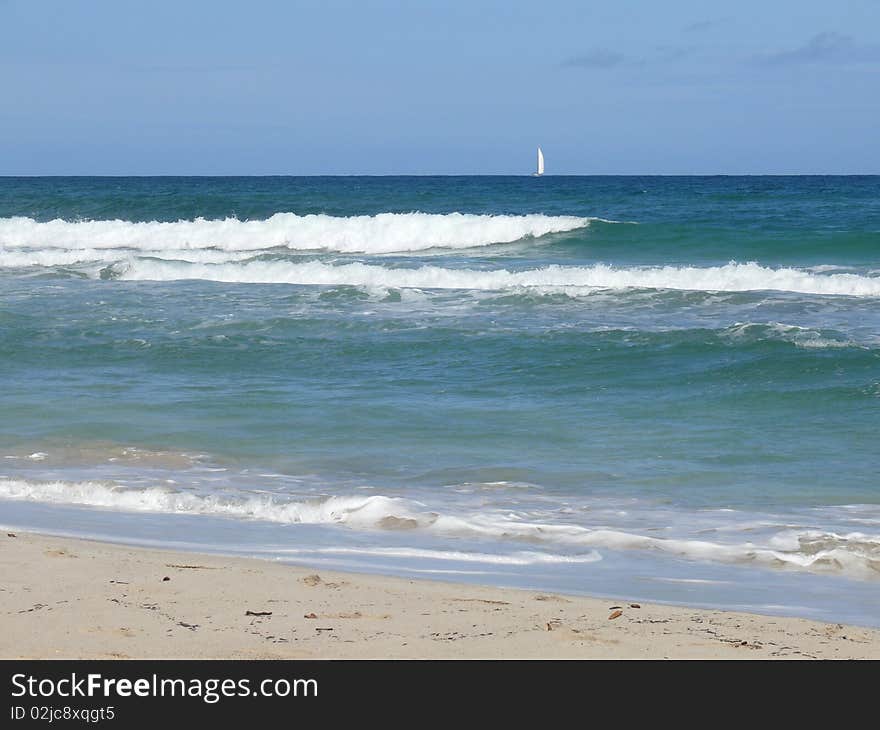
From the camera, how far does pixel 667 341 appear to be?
11875 millimetres

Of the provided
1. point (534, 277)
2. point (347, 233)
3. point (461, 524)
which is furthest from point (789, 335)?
point (347, 233)

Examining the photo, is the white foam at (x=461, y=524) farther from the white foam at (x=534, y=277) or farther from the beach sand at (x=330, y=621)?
the white foam at (x=534, y=277)

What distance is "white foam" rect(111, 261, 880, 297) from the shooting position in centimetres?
1730

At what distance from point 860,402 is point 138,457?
226 inches

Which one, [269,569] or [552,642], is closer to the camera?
[552,642]

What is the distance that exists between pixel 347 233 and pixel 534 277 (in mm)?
9002

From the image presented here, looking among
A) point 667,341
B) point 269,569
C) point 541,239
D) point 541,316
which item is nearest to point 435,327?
point 541,316

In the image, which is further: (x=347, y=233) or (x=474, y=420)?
(x=347, y=233)

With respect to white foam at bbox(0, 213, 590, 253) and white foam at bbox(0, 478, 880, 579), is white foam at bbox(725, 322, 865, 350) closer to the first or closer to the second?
white foam at bbox(0, 478, 880, 579)

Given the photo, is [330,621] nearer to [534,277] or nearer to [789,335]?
[789,335]

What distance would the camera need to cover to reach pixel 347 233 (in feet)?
87.4
